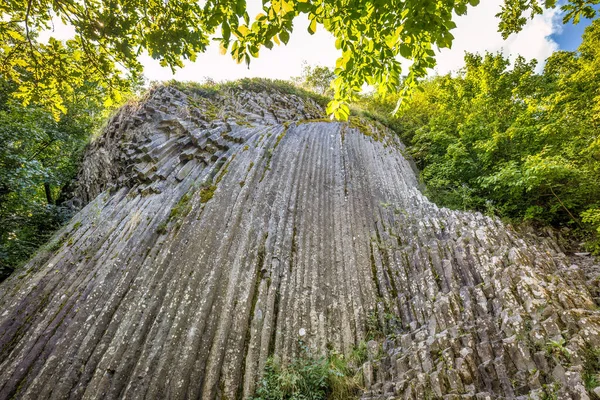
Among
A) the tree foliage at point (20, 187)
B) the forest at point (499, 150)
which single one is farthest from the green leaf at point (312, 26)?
the tree foliage at point (20, 187)

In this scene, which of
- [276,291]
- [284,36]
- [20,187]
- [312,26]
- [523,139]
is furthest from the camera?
[523,139]

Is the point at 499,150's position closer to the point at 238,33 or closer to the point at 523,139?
the point at 523,139

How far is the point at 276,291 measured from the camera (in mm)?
6195

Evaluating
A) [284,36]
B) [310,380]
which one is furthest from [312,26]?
[310,380]

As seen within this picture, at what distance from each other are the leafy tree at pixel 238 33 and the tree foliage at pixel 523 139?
6293mm

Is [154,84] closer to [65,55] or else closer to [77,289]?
[65,55]

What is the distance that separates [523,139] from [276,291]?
10.4 m

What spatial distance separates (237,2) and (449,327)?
561 centimetres

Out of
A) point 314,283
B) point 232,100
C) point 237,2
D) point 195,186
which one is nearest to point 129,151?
point 195,186

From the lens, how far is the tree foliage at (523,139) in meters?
7.98

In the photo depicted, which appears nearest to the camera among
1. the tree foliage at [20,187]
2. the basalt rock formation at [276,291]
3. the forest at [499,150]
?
the basalt rock formation at [276,291]

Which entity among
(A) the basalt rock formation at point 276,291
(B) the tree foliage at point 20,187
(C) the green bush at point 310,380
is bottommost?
(C) the green bush at point 310,380

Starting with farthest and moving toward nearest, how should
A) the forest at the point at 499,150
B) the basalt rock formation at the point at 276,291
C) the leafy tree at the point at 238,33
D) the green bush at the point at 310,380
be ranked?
the forest at the point at 499,150, the green bush at the point at 310,380, the basalt rock formation at the point at 276,291, the leafy tree at the point at 238,33

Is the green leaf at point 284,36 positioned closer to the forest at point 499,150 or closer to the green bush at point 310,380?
the forest at point 499,150
